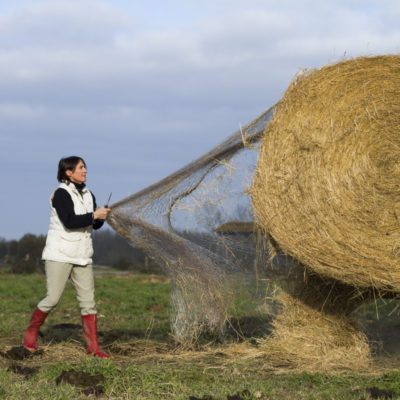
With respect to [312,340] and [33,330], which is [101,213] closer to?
[33,330]

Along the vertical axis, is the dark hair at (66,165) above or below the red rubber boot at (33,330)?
above

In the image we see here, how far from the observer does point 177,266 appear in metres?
7.02

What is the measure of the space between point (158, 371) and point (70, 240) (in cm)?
177

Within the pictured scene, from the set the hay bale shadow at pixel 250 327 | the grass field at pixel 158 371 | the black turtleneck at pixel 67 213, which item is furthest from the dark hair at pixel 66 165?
the hay bale shadow at pixel 250 327

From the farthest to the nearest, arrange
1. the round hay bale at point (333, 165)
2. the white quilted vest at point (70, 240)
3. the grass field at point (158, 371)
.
Answer: the white quilted vest at point (70, 240) < the round hay bale at point (333, 165) < the grass field at point (158, 371)

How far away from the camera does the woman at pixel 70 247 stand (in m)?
6.47

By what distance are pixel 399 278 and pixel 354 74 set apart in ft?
6.71

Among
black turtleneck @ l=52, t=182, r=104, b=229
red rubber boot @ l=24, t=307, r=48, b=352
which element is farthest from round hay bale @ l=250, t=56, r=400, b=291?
red rubber boot @ l=24, t=307, r=48, b=352

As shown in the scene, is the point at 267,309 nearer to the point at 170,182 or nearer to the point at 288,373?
the point at 288,373

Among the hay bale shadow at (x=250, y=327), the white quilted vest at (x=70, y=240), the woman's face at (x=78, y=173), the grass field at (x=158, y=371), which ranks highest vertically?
the woman's face at (x=78, y=173)

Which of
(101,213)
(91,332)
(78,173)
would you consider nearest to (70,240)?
(101,213)

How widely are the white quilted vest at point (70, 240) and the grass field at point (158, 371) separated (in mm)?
1051

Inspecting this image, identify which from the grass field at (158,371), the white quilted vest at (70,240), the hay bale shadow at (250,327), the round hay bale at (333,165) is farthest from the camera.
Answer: the hay bale shadow at (250,327)

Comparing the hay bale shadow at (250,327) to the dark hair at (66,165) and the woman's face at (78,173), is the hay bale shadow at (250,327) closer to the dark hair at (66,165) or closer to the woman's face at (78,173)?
the woman's face at (78,173)
